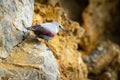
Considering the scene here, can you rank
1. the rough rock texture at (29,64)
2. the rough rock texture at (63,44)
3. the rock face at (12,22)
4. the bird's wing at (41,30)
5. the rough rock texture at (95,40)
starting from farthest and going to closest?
the rough rock texture at (95,40)
the rough rock texture at (63,44)
the bird's wing at (41,30)
the rock face at (12,22)
the rough rock texture at (29,64)

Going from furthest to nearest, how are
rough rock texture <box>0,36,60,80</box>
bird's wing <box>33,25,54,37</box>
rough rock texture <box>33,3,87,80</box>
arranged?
rough rock texture <box>33,3,87,80</box> → bird's wing <box>33,25,54,37</box> → rough rock texture <box>0,36,60,80</box>

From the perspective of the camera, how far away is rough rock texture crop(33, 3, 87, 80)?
16.5ft

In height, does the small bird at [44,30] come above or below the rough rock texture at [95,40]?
below

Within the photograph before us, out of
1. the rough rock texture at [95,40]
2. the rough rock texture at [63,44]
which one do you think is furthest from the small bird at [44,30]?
the rough rock texture at [95,40]

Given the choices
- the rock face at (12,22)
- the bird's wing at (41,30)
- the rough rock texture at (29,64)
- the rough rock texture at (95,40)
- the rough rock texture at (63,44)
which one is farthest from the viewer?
the rough rock texture at (95,40)

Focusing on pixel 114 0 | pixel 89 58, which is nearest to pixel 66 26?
pixel 89 58

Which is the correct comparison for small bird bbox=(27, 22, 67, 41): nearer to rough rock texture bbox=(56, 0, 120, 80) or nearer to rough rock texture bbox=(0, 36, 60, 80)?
rough rock texture bbox=(0, 36, 60, 80)

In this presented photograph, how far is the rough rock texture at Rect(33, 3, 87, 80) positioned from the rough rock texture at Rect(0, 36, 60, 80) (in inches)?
25.7

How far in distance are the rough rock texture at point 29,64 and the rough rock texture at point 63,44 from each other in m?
0.65

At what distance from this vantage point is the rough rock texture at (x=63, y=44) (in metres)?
5.02

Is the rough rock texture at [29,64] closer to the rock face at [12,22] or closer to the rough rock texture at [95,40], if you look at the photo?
the rock face at [12,22]

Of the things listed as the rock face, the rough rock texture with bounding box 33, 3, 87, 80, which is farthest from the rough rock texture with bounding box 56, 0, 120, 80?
the rock face

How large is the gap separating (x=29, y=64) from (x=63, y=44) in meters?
1.31

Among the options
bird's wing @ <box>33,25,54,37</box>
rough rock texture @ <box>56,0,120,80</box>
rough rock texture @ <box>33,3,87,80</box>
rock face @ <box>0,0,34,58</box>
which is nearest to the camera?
rock face @ <box>0,0,34,58</box>
